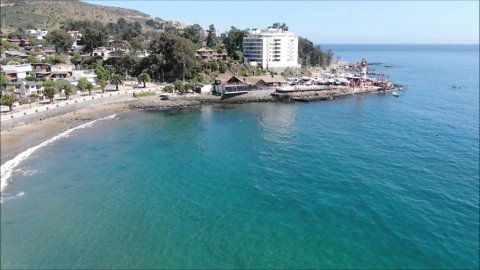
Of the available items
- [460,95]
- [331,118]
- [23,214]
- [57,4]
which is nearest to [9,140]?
[23,214]

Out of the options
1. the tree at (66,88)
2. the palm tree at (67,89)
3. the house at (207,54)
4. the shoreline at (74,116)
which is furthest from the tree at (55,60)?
the house at (207,54)

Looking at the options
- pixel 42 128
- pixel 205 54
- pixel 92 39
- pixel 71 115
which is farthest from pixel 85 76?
pixel 205 54

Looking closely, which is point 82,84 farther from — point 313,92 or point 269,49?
point 269,49

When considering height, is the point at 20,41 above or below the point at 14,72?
above

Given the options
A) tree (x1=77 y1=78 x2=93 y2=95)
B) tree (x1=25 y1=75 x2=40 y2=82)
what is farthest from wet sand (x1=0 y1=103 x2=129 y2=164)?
tree (x1=25 y1=75 x2=40 y2=82)

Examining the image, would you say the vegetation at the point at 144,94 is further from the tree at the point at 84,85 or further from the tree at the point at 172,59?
the tree at the point at 172,59

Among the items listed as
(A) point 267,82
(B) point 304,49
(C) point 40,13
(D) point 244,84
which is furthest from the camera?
(C) point 40,13
